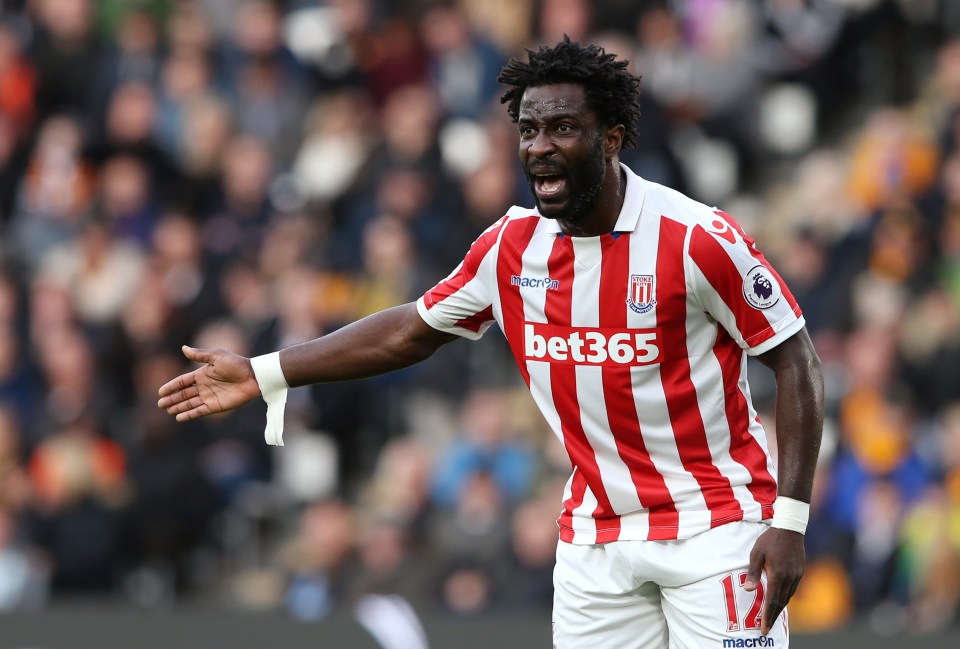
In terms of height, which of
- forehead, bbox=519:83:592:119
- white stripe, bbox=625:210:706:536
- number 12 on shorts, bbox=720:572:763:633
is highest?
forehead, bbox=519:83:592:119

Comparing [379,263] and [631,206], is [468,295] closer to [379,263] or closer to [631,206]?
[631,206]

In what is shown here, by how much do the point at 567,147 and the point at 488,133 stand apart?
5.78 m

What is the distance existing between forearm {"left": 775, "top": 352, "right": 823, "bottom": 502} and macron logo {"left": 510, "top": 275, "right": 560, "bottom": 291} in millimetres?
701

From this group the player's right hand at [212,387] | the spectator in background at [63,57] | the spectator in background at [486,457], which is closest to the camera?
the player's right hand at [212,387]

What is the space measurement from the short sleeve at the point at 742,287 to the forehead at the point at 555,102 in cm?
46

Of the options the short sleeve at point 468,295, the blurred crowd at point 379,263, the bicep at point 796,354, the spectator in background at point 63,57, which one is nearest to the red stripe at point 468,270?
the short sleeve at point 468,295

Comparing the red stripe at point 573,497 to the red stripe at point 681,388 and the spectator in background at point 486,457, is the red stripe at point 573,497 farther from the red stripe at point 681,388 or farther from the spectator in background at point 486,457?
the spectator in background at point 486,457

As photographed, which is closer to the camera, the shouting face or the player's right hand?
the shouting face

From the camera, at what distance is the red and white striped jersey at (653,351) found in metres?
4.32

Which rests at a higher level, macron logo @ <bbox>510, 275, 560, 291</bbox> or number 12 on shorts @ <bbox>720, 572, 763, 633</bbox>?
macron logo @ <bbox>510, 275, 560, 291</bbox>

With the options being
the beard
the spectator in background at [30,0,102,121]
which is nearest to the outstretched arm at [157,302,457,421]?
the beard

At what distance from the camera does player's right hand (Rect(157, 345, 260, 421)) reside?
475 cm

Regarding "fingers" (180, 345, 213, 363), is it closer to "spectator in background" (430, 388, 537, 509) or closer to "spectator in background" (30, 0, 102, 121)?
"spectator in background" (430, 388, 537, 509)

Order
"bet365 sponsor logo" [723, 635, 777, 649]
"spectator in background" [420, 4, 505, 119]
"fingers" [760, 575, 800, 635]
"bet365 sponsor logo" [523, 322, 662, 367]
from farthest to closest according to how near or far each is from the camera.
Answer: "spectator in background" [420, 4, 505, 119] → "bet365 sponsor logo" [523, 322, 662, 367] → "bet365 sponsor logo" [723, 635, 777, 649] → "fingers" [760, 575, 800, 635]
